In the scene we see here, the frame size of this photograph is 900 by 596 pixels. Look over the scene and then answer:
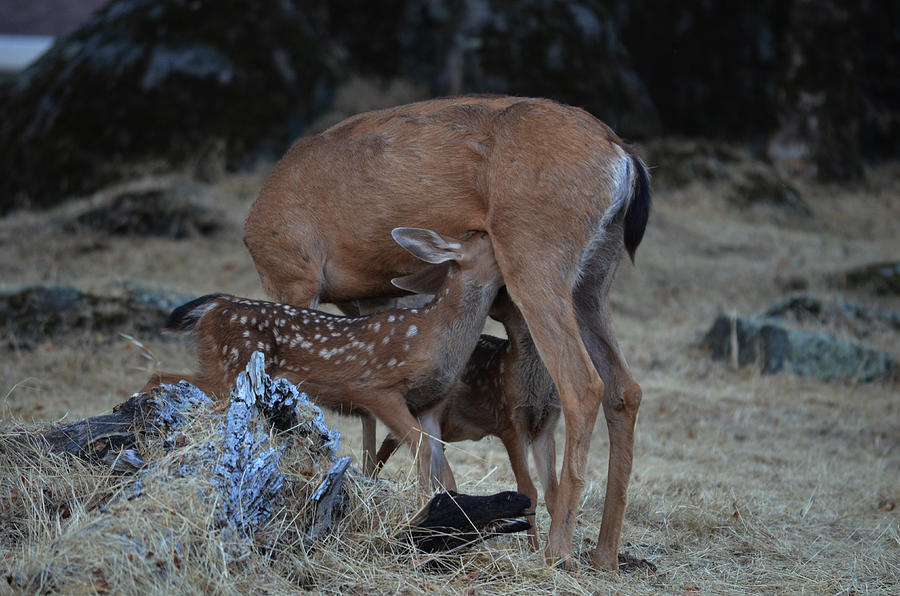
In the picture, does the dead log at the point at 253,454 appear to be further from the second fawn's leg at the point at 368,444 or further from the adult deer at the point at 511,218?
the second fawn's leg at the point at 368,444

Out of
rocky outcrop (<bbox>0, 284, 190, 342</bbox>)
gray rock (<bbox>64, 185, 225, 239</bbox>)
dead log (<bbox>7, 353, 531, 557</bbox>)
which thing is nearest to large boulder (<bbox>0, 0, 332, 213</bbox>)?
gray rock (<bbox>64, 185, 225, 239</bbox>)

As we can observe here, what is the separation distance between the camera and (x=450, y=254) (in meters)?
5.92

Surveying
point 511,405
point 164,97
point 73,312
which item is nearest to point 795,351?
point 511,405

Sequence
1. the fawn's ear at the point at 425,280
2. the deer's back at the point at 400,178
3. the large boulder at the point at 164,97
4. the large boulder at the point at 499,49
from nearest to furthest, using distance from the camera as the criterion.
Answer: the deer's back at the point at 400,178 → the fawn's ear at the point at 425,280 → the large boulder at the point at 164,97 → the large boulder at the point at 499,49

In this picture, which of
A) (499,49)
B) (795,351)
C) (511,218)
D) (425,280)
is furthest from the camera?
(499,49)

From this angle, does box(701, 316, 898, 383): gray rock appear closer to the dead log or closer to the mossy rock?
the mossy rock

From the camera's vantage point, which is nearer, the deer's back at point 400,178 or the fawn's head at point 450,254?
the deer's back at point 400,178

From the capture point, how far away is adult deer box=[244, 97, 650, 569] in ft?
17.7

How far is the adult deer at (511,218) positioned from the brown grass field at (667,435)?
Answer: 31 centimetres

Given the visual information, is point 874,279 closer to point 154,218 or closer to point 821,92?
point 821,92

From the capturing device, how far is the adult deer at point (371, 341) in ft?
19.0

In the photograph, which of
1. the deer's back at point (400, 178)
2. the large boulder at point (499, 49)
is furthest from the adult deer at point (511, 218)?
the large boulder at point (499, 49)

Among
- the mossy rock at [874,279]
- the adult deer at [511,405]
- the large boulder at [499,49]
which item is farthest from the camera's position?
the large boulder at [499,49]

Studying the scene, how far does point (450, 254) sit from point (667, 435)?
343 cm
